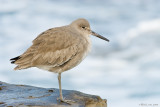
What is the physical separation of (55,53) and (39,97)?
1.32 m

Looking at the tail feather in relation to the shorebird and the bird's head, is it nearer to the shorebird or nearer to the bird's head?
the shorebird

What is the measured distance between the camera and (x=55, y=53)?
10602 mm

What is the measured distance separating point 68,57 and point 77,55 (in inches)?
10.0

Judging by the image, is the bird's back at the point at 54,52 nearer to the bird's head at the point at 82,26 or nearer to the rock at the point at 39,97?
the bird's head at the point at 82,26

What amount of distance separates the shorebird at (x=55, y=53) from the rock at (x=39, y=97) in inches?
13.8

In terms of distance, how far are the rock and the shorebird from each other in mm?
350

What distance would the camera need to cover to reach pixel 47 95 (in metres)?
11.0

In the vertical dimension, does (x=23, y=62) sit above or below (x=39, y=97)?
above

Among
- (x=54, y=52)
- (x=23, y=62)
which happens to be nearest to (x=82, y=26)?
(x=54, y=52)

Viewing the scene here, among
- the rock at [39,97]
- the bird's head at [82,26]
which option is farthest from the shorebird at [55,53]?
the bird's head at [82,26]

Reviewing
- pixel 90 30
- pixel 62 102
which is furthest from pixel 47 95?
pixel 90 30

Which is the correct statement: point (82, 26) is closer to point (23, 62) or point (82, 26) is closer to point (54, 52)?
point (54, 52)

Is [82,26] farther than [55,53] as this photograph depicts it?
Yes

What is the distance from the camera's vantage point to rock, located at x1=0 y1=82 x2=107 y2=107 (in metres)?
10.2
